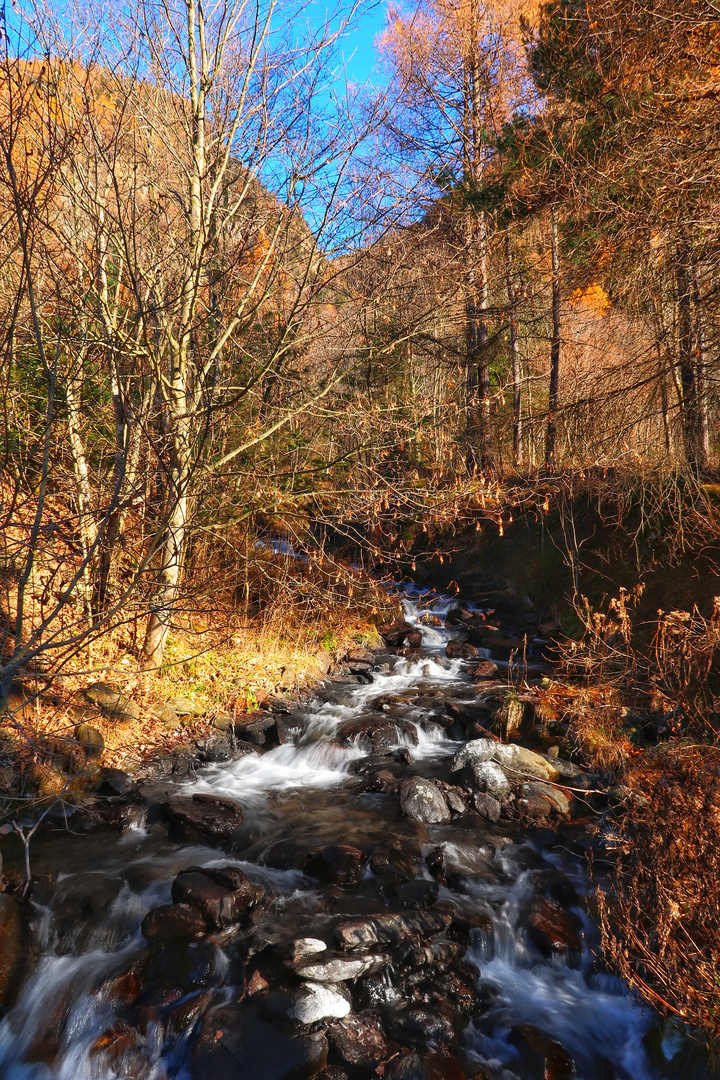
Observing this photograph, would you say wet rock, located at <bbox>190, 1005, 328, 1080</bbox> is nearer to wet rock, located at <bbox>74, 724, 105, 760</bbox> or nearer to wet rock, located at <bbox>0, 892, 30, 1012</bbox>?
wet rock, located at <bbox>0, 892, 30, 1012</bbox>

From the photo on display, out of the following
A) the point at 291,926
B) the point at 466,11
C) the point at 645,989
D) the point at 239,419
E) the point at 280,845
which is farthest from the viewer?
the point at 466,11

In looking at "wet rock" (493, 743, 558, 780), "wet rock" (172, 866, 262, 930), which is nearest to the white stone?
"wet rock" (172, 866, 262, 930)

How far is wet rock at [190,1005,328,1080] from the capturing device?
360 centimetres

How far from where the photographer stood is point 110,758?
267 inches

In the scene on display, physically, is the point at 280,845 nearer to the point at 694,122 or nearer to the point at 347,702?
the point at 347,702

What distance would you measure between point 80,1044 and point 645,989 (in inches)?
132

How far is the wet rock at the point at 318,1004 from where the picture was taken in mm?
3854

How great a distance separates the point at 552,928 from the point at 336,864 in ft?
5.68

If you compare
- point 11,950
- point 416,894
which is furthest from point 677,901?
point 11,950

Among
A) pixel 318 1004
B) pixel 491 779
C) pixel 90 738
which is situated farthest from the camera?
pixel 90 738

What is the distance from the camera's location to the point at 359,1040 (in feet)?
12.4

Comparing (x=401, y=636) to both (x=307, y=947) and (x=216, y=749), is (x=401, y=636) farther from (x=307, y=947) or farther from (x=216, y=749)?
(x=307, y=947)

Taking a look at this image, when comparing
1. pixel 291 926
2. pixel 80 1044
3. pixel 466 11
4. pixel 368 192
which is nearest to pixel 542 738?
pixel 291 926

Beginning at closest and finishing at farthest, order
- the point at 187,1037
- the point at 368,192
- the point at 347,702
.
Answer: the point at 187,1037 < the point at 368,192 < the point at 347,702
